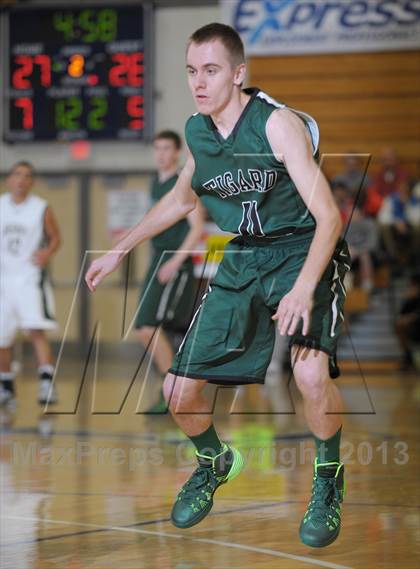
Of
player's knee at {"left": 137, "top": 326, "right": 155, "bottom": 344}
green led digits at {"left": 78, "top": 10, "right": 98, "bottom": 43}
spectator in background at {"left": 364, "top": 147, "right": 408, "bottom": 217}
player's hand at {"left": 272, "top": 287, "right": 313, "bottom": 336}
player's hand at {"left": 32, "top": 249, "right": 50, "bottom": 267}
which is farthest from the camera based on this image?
green led digits at {"left": 78, "top": 10, "right": 98, "bottom": 43}

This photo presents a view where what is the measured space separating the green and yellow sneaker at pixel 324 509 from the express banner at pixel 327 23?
11117mm

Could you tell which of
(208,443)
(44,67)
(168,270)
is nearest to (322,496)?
(208,443)

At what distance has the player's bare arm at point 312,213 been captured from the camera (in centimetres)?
355

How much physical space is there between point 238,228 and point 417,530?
1.30m

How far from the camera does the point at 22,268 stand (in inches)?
350

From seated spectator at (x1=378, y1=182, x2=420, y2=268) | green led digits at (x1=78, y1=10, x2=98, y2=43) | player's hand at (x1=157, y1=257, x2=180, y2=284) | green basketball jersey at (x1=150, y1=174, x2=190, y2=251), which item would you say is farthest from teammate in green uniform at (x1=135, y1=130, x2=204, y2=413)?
green led digits at (x1=78, y1=10, x2=98, y2=43)

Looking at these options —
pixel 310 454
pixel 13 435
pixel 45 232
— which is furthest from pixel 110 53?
pixel 310 454

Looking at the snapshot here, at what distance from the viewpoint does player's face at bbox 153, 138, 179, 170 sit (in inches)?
315

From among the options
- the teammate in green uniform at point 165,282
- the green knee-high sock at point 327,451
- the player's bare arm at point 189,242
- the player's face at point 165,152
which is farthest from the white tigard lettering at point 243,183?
the player's face at point 165,152

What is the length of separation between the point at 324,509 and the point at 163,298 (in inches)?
174

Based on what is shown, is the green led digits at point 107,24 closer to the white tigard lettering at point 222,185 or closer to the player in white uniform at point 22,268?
the player in white uniform at point 22,268

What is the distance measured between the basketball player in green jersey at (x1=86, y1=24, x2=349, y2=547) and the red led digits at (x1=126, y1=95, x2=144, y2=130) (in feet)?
34.0

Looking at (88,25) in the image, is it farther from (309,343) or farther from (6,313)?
(309,343)

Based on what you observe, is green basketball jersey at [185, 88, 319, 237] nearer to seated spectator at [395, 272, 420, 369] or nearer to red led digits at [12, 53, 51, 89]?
seated spectator at [395, 272, 420, 369]
